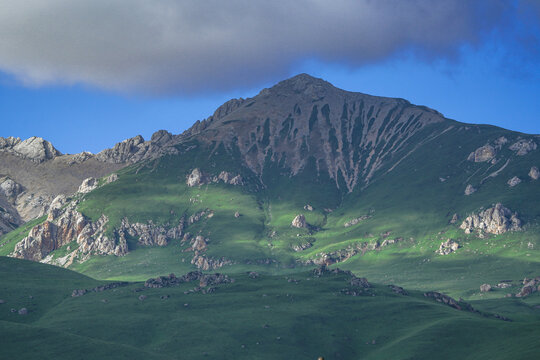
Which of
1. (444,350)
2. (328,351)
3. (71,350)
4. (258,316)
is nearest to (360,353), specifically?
(328,351)

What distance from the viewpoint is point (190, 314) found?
198625mm

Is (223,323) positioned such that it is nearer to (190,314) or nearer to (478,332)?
(190,314)

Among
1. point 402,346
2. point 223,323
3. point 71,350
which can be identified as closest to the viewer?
point 71,350

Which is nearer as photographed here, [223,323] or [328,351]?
[328,351]

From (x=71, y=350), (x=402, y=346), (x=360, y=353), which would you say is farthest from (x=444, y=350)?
(x=71, y=350)

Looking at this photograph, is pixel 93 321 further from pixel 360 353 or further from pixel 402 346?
pixel 402 346

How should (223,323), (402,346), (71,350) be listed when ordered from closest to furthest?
(71,350)
(402,346)
(223,323)

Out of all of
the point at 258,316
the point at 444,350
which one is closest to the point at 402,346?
the point at 444,350

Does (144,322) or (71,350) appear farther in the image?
(144,322)

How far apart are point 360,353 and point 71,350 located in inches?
3029

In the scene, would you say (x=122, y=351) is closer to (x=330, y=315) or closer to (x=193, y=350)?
(x=193, y=350)

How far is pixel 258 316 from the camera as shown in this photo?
19375 cm

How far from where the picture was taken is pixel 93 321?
189500 millimetres

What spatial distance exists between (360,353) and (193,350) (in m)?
46.3
